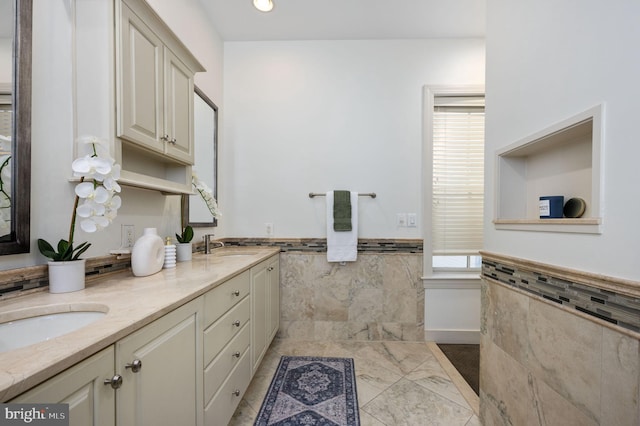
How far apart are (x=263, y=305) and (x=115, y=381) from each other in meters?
1.22

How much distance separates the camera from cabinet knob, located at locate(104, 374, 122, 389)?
22.6 inches

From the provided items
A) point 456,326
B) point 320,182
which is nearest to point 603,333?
point 456,326

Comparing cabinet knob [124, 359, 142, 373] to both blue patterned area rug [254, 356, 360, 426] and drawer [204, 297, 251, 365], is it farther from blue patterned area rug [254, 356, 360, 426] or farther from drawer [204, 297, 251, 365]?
blue patterned area rug [254, 356, 360, 426]

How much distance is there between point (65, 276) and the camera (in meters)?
0.88

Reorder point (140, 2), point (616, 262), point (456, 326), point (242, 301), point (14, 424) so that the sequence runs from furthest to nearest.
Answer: point (456, 326), point (242, 301), point (140, 2), point (616, 262), point (14, 424)

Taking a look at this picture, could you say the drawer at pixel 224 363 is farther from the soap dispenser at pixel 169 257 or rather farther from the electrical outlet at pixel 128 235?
the electrical outlet at pixel 128 235

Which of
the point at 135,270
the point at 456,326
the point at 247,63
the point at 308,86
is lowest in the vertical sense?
the point at 456,326

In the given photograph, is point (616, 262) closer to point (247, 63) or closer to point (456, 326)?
point (456, 326)

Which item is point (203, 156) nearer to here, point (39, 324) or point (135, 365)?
point (39, 324)

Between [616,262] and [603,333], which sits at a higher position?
[616,262]

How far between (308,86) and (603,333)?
237 centimetres

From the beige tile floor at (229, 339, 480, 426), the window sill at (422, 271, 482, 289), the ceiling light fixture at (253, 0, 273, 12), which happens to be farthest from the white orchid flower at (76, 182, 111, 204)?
the window sill at (422, 271, 482, 289)

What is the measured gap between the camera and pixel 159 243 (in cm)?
122

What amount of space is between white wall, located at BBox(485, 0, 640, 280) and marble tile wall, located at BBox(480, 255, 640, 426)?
198 mm
